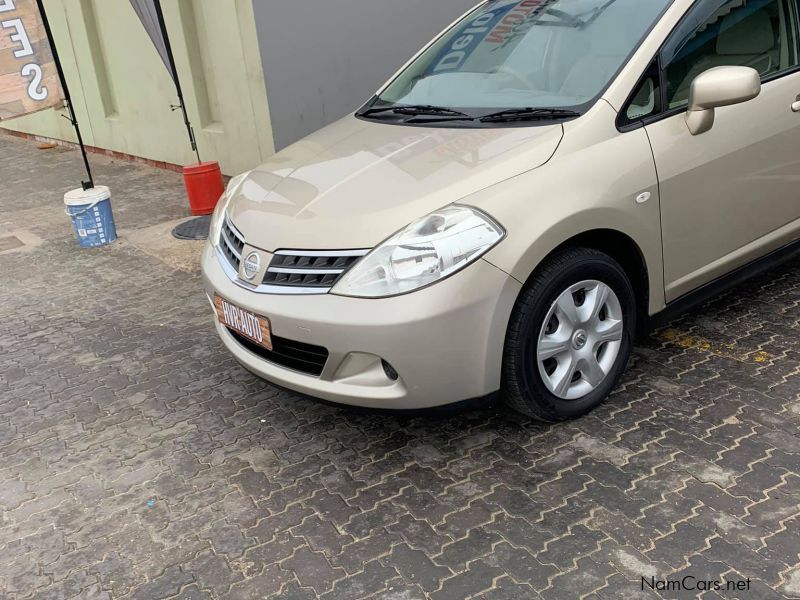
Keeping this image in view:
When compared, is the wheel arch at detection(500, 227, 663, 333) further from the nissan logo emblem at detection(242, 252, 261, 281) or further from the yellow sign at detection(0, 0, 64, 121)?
the yellow sign at detection(0, 0, 64, 121)

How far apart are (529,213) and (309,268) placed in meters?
0.88

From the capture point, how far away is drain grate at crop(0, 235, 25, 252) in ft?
24.2

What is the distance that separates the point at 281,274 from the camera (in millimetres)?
3174

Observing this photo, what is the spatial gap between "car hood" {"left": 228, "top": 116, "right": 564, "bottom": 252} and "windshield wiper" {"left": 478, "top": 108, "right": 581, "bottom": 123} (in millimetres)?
92

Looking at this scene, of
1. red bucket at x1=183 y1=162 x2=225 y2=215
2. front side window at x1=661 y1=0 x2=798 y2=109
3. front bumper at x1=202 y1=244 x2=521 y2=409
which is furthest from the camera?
red bucket at x1=183 y1=162 x2=225 y2=215

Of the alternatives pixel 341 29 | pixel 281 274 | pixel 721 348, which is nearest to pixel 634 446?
pixel 721 348

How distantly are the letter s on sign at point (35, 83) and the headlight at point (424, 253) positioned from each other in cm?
482

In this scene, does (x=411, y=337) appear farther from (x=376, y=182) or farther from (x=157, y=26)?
(x=157, y=26)

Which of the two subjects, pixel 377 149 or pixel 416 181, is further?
pixel 377 149

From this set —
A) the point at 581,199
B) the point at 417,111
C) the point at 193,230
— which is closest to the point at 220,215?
the point at 417,111

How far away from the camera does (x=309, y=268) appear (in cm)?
310

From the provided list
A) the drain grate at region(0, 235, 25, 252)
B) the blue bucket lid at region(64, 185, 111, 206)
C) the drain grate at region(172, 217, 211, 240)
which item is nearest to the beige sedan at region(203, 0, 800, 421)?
the drain grate at region(172, 217, 211, 240)

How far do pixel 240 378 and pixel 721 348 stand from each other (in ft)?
8.21

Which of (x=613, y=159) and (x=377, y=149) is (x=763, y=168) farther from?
(x=377, y=149)
